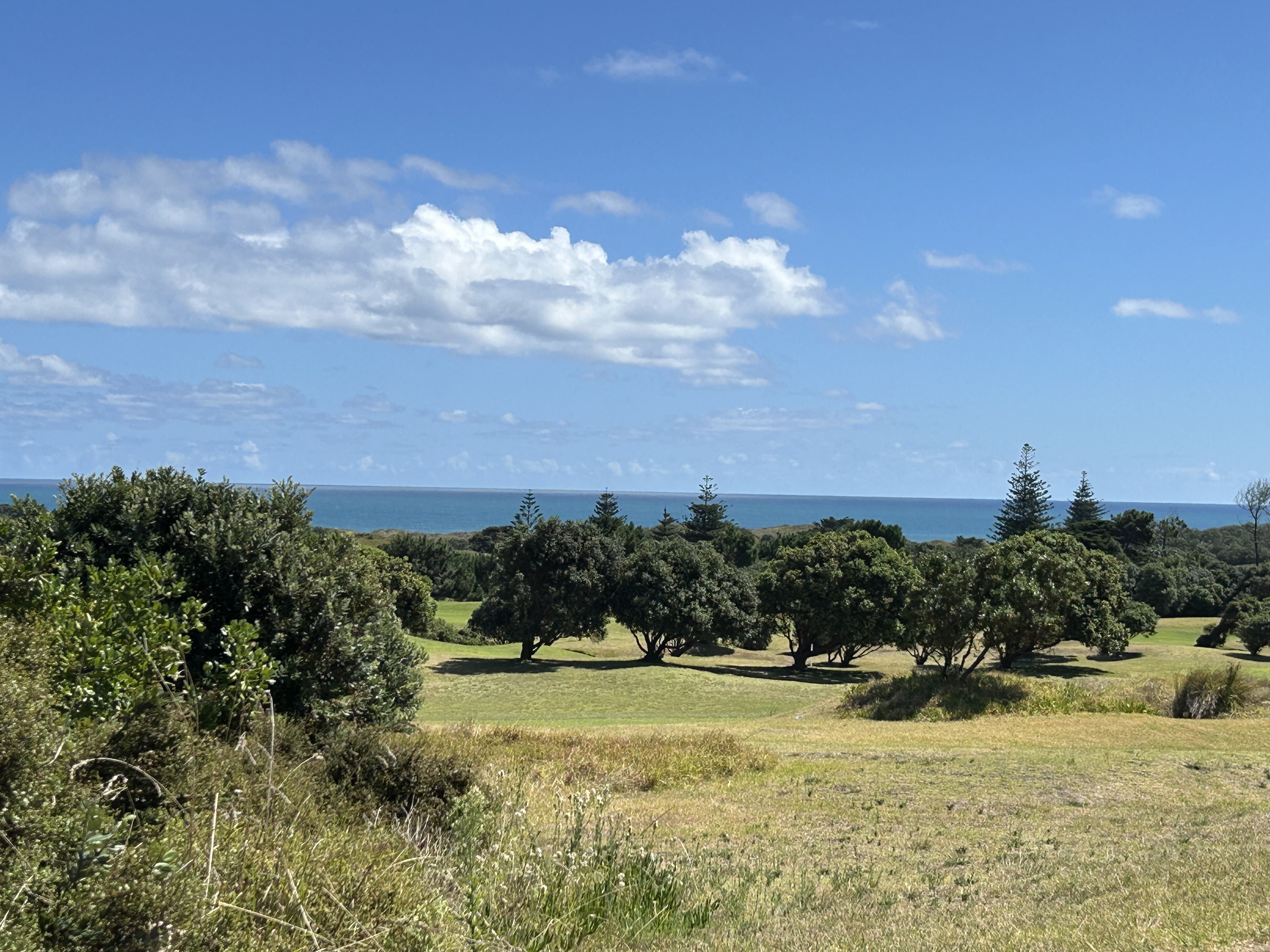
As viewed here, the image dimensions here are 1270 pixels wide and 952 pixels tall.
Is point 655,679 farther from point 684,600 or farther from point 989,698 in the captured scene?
point 989,698

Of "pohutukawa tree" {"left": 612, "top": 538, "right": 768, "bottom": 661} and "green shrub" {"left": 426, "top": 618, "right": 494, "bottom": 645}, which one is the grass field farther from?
"green shrub" {"left": 426, "top": 618, "right": 494, "bottom": 645}

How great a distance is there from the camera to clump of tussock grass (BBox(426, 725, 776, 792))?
1502 cm

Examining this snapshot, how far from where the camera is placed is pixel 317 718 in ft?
41.2

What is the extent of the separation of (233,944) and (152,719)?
2557 mm

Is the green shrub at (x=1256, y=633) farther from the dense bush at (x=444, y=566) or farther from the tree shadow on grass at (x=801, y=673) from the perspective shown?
the dense bush at (x=444, y=566)

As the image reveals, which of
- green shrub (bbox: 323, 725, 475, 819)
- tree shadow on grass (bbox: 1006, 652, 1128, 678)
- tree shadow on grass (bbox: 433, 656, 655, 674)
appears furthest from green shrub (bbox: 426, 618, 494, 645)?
green shrub (bbox: 323, 725, 475, 819)

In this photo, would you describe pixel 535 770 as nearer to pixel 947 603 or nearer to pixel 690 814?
pixel 690 814

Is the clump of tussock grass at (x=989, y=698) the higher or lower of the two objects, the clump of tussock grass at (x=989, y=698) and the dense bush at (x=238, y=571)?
the lower

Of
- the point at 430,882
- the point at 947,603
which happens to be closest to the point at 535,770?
the point at 430,882

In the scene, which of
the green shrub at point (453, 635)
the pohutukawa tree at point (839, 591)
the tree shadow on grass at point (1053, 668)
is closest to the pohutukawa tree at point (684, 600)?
the pohutukawa tree at point (839, 591)

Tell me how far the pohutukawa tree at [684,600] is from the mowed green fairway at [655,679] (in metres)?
1.58

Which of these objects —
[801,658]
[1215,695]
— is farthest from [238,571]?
[801,658]

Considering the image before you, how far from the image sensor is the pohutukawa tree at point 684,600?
45.2 meters

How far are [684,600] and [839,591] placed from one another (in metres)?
7.50
